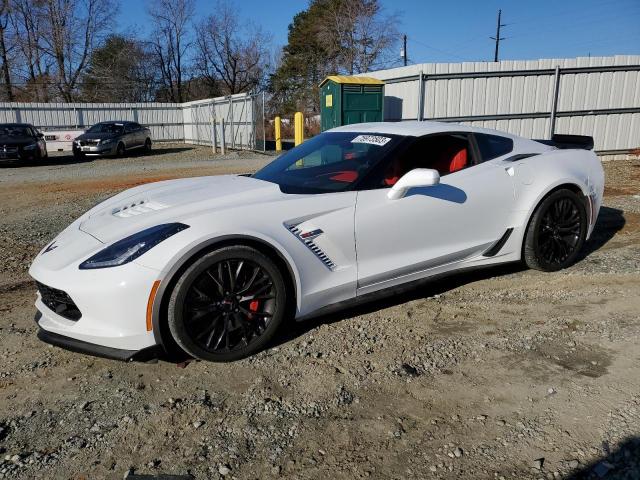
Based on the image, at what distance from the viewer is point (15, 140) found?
54.9 feet

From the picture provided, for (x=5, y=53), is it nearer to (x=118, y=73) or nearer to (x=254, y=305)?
(x=118, y=73)

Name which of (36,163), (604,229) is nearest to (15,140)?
(36,163)

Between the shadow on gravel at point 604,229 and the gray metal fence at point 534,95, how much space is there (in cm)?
645

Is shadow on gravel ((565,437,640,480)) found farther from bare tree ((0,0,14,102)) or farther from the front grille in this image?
bare tree ((0,0,14,102))

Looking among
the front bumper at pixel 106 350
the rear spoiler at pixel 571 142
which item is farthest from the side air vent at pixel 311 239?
the rear spoiler at pixel 571 142

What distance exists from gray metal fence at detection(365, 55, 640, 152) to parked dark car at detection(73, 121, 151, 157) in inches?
454

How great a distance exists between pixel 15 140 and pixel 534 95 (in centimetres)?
1588

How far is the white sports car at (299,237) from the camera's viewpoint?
2.83m

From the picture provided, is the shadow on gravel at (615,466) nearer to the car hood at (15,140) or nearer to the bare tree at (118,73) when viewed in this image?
the car hood at (15,140)

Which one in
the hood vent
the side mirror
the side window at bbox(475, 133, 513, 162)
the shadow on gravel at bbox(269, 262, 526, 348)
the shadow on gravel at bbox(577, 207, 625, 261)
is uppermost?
the side window at bbox(475, 133, 513, 162)

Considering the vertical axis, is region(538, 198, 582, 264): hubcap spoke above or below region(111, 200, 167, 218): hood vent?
below

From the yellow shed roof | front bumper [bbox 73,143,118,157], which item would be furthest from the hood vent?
front bumper [bbox 73,143,118,157]

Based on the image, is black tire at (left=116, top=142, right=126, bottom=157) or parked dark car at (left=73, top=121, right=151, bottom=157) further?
black tire at (left=116, top=142, right=126, bottom=157)

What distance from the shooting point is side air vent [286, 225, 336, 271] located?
319 centimetres
